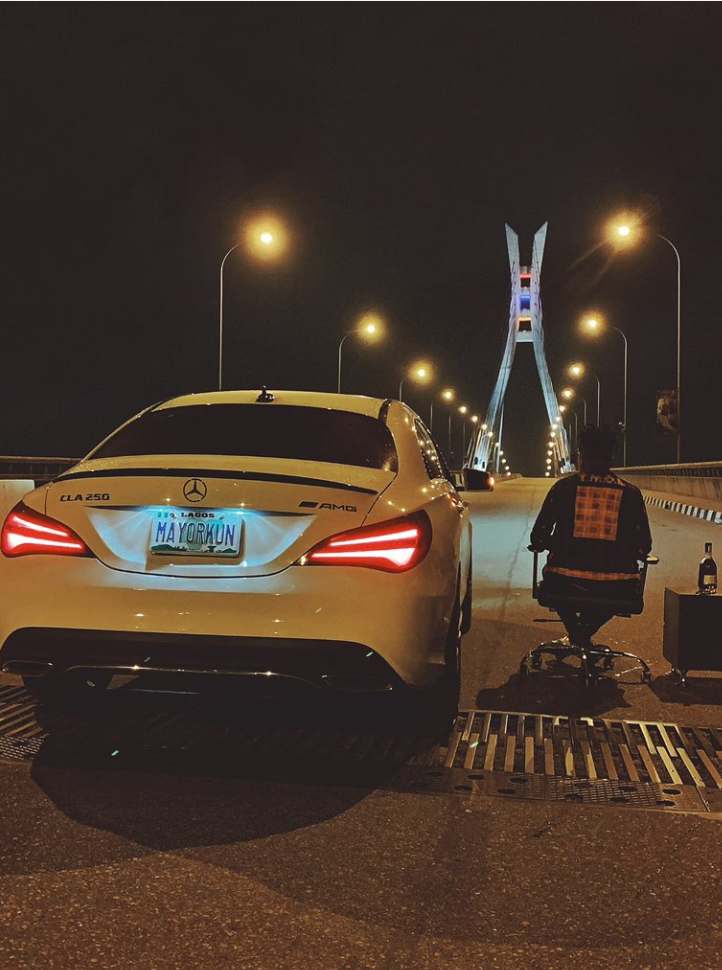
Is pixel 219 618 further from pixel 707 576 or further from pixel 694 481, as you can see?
pixel 694 481

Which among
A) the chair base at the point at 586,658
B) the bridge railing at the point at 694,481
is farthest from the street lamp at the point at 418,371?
the chair base at the point at 586,658

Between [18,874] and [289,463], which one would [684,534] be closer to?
[289,463]

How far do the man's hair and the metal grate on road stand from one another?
1734mm

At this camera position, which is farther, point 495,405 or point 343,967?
point 495,405

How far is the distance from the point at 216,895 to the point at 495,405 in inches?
3445

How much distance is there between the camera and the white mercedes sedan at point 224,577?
4402mm

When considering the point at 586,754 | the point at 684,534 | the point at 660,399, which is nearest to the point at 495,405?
the point at 660,399

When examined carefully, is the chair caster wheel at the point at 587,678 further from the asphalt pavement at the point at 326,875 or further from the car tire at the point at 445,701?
the asphalt pavement at the point at 326,875

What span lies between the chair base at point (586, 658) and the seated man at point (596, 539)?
25 cm

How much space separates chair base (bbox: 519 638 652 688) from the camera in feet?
21.8

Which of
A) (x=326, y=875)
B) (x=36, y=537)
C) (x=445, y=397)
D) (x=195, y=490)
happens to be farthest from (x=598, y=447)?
(x=445, y=397)

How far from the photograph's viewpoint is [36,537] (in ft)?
15.3

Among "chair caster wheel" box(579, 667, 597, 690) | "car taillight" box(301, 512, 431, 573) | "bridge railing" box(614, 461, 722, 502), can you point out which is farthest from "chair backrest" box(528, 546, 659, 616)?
"bridge railing" box(614, 461, 722, 502)

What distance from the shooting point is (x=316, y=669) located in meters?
4.41
